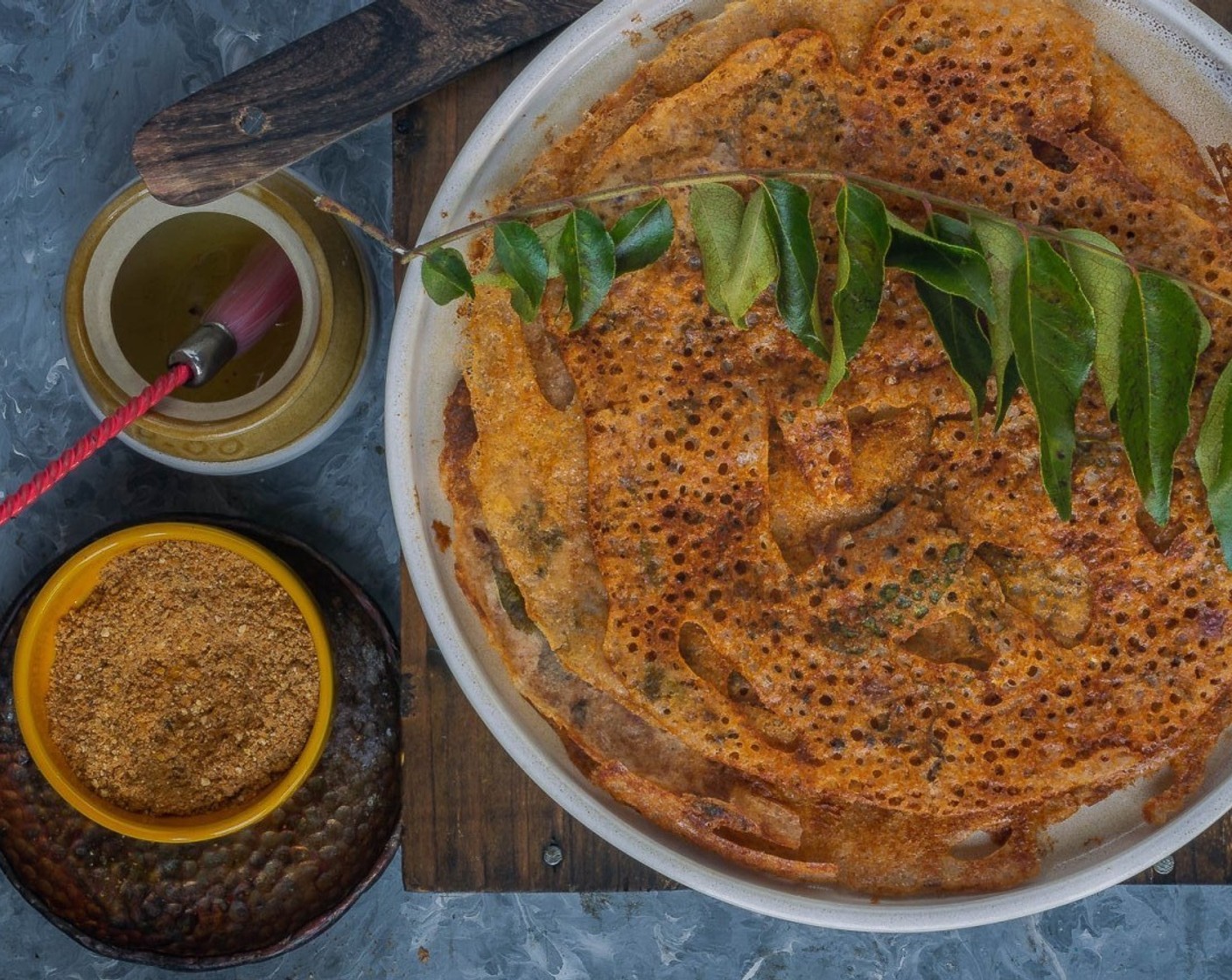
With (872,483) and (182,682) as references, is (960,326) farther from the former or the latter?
(182,682)

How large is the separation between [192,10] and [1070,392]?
1626 millimetres

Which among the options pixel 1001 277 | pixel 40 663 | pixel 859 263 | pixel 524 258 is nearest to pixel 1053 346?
pixel 1001 277

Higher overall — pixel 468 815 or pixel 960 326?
pixel 960 326

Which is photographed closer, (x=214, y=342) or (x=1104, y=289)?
(x=1104, y=289)

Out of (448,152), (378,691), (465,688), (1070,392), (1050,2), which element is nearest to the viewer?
(1070,392)

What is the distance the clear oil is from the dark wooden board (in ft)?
1.53

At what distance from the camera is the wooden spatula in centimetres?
178

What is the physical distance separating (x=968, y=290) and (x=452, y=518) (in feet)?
2.59

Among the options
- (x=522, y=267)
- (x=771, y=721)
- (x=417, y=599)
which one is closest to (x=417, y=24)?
(x=522, y=267)

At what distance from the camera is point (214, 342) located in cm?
188

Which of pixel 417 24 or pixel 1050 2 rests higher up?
pixel 1050 2

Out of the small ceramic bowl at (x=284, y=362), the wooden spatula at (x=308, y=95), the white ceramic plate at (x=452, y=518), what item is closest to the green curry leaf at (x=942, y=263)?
the white ceramic plate at (x=452, y=518)

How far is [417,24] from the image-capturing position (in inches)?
70.1

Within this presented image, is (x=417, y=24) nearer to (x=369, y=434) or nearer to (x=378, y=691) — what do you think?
(x=369, y=434)
